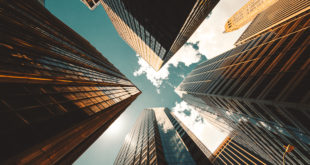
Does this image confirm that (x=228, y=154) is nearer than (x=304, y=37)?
No

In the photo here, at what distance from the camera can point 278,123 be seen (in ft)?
49.4

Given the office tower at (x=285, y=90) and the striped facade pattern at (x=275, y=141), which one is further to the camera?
the striped facade pattern at (x=275, y=141)

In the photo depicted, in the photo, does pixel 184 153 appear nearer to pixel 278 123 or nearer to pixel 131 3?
pixel 278 123

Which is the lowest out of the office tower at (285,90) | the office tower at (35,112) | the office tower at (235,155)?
the office tower at (35,112)

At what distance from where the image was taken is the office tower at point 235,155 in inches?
2169

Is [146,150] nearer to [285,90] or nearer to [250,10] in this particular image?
[285,90]

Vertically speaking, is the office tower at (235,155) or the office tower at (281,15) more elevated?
the office tower at (281,15)

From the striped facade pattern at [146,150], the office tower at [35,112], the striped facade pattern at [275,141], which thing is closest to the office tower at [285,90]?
the striped facade pattern at [275,141]

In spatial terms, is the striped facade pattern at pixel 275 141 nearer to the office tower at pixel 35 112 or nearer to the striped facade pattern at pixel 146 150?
the striped facade pattern at pixel 146 150

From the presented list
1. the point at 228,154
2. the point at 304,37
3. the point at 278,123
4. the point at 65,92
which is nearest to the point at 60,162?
the point at 65,92

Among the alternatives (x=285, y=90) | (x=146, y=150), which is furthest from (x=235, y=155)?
(x=285, y=90)

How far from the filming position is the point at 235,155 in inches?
2518

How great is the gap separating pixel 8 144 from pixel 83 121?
5.48 m

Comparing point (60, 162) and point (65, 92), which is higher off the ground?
point (65, 92)
